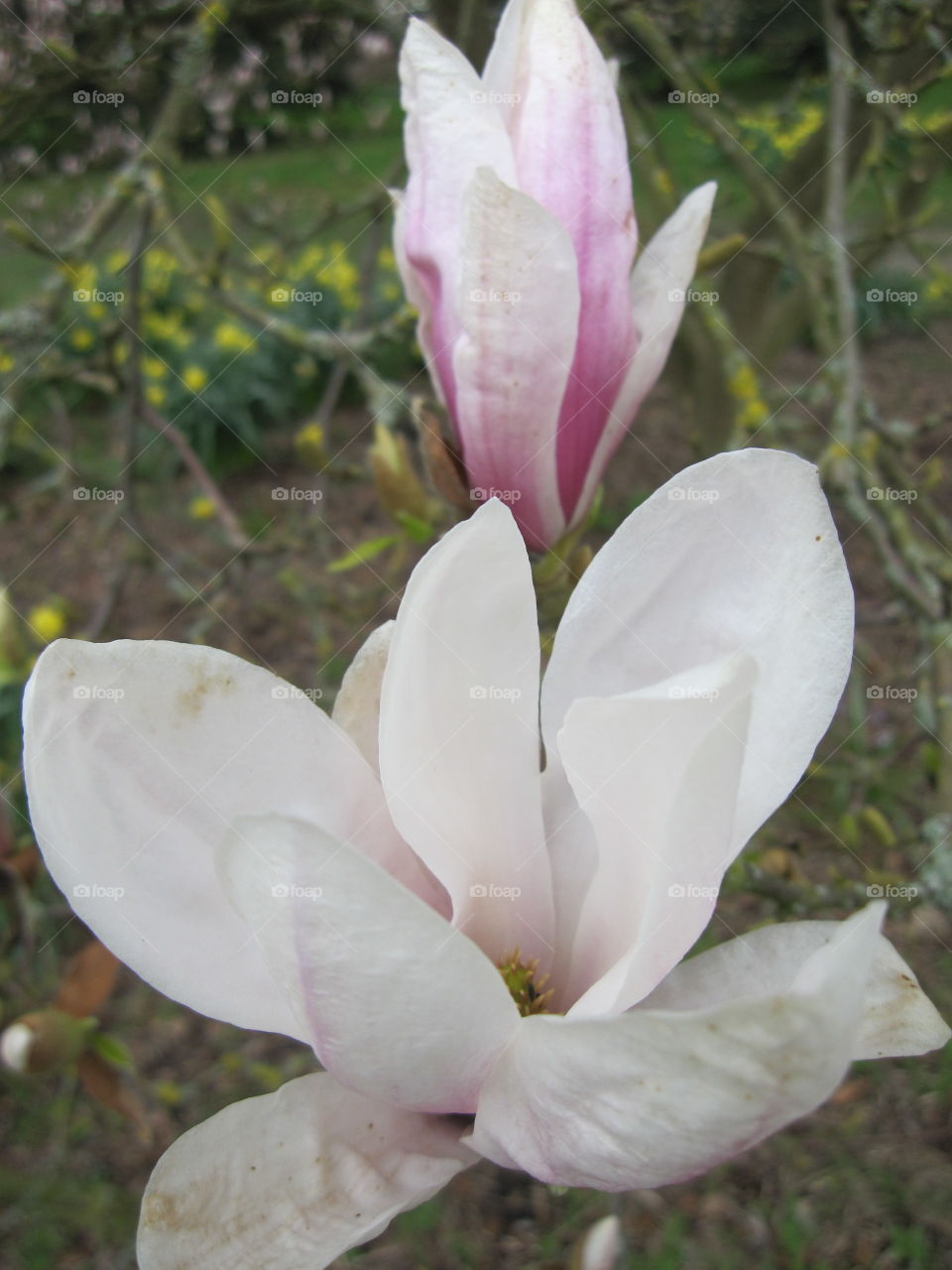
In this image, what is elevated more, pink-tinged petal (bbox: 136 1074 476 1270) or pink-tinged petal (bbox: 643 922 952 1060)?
pink-tinged petal (bbox: 643 922 952 1060)

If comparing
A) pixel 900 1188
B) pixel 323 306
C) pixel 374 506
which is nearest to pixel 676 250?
pixel 900 1188

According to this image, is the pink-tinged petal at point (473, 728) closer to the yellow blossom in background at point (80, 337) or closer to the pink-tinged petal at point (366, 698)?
the pink-tinged petal at point (366, 698)

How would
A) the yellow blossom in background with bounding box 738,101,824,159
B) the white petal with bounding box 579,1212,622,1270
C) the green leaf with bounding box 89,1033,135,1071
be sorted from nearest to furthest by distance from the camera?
the white petal with bounding box 579,1212,622,1270 < the green leaf with bounding box 89,1033,135,1071 < the yellow blossom in background with bounding box 738,101,824,159

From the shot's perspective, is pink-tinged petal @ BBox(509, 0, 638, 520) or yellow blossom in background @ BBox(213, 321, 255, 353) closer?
pink-tinged petal @ BBox(509, 0, 638, 520)

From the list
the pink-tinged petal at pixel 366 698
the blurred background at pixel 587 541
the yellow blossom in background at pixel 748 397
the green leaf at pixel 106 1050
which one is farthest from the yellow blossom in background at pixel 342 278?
the pink-tinged petal at pixel 366 698

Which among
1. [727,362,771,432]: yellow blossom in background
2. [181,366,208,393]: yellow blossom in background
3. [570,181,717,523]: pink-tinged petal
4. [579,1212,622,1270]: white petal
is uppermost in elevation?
[570,181,717,523]: pink-tinged petal

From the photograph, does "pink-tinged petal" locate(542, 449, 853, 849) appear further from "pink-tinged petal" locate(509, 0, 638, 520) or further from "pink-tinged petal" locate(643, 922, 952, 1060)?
"pink-tinged petal" locate(509, 0, 638, 520)

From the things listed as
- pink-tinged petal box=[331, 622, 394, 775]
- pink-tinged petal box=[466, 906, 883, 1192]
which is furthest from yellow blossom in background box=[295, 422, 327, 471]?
pink-tinged petal box=[466, 906, 883, 1192]

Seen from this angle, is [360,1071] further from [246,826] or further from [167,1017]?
[167,1017]
